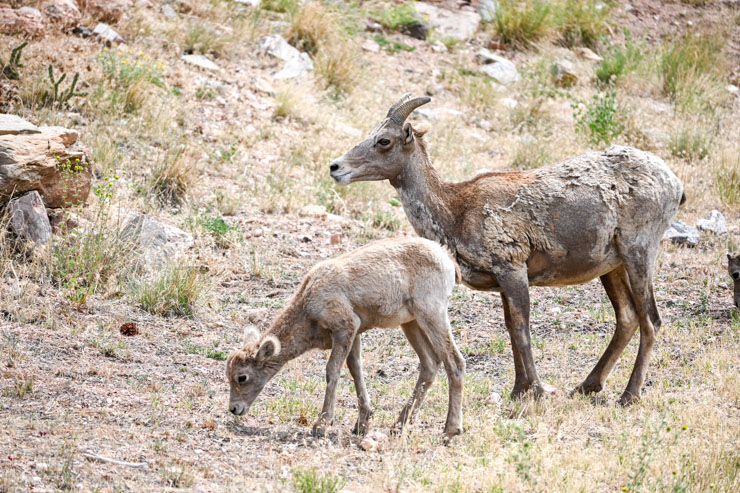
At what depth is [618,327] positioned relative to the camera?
838 centimetres

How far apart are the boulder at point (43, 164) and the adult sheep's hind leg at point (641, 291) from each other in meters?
5.87

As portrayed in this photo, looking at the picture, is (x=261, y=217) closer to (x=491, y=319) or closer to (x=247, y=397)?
(x=491, y=319)

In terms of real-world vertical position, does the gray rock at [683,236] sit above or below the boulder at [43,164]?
below

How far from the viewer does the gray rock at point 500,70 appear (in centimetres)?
1898

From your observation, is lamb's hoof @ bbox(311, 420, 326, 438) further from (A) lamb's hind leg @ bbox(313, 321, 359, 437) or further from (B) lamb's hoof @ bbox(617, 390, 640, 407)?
(B) lamb's hoof @ bbox(617, 390, 640, 407)

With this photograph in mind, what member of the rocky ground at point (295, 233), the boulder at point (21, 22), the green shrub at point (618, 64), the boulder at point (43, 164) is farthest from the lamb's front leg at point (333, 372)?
the green shrub at point (618, 64)

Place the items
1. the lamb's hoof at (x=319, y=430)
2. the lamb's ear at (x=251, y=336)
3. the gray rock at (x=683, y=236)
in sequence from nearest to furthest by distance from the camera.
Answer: the lamb's hoof at (x=319, y=430)
the lamb's ear at (x=251, y=336)
the gray rock at (x=683, y=236)

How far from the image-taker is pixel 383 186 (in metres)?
14.3

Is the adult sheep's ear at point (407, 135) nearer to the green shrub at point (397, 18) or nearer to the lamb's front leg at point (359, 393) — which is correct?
the lamb's front leg at point (359, 393)

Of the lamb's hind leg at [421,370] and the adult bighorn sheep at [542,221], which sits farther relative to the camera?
the adult bighorn sheep at [542,221]

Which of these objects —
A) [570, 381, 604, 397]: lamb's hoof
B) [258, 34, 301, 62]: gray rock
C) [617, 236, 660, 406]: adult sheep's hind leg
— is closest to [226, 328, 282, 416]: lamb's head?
[570, 381, 604, 397]: lamb's hoof

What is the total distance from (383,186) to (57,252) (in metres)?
6.01

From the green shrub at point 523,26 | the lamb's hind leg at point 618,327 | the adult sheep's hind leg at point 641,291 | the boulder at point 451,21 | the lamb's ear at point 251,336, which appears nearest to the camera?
the lamb's ear at point 251,336

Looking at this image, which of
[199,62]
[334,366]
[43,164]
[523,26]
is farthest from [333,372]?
[523,26]
